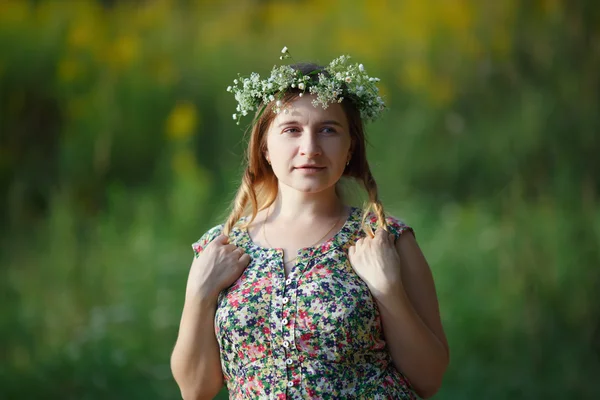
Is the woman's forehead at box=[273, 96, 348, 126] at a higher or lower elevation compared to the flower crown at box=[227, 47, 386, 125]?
lower

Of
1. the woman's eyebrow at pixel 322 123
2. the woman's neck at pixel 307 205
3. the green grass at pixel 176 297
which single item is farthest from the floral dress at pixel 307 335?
the green grass at pixel 176 297

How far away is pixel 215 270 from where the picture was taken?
6.89 feet

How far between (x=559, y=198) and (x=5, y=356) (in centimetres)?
312

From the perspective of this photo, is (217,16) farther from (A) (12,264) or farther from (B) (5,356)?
(B) (5,356)

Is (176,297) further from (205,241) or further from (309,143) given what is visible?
(309,143)

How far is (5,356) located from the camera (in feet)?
14.8

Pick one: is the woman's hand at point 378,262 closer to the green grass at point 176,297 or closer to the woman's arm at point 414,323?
the woman's arm at point 414,323

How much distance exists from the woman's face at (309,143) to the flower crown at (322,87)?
1.1 inches

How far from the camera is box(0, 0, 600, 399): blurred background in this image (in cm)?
449

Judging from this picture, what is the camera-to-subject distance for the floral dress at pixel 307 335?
1974 millimetres

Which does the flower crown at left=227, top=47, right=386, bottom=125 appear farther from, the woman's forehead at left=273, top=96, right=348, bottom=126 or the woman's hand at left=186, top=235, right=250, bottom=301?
the woman's hand at left=186, top=235, right=250, bottom=301

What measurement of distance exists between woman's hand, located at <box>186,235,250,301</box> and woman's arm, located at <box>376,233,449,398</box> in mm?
369

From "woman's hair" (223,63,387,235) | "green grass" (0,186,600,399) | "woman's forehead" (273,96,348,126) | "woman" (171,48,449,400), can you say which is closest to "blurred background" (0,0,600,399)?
"green grass" (0,186,600,399)

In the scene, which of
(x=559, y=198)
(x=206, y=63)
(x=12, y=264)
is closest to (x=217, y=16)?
(x=206, y=63)
